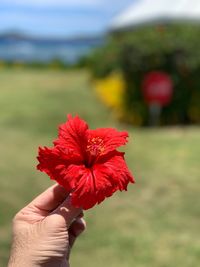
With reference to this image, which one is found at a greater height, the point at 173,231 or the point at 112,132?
the point at 112,132

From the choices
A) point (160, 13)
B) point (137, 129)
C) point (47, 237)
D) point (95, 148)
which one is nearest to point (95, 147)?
point (95, 148)

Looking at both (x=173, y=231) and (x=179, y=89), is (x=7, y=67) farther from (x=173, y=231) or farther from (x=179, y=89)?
(x=173, y=231)

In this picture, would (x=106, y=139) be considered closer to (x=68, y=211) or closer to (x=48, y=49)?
(x=68, y=211)

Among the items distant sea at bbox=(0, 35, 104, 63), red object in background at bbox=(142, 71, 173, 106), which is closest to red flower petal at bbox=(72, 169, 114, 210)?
red object in background at bbox=(142, 71, 173, 106)

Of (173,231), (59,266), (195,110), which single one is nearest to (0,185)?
(173,231)

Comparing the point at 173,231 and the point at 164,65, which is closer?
the point at 173,231

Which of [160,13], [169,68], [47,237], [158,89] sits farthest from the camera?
[160,13]
